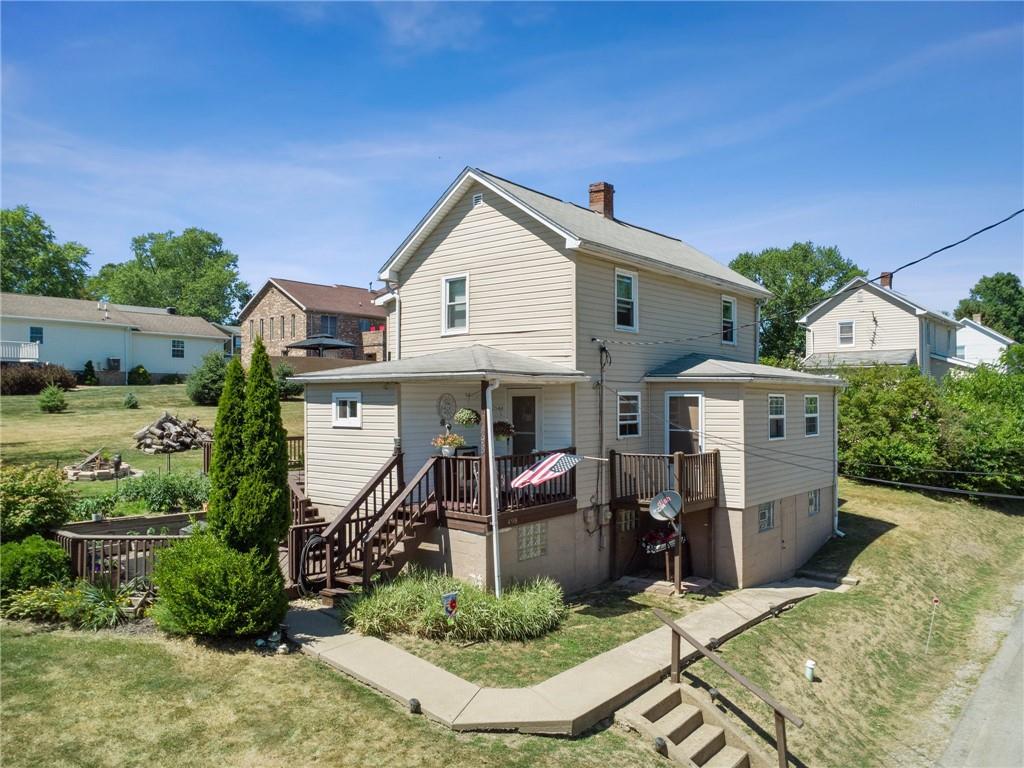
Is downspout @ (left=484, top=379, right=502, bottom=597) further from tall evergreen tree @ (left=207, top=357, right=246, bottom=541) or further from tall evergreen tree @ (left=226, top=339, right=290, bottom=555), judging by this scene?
tall evergreen tree @ (left=207, top=357, right=246, bottom=541)

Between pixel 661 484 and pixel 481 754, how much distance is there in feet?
29.9

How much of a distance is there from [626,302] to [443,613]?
9320mm

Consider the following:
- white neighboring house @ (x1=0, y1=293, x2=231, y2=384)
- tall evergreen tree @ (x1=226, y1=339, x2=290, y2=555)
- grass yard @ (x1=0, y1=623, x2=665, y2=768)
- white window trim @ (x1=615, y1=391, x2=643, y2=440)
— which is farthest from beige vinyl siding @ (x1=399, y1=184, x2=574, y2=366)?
white neighboring house @ (x1=0, y1=293, x2=231, y2=384)

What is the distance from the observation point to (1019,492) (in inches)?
1072

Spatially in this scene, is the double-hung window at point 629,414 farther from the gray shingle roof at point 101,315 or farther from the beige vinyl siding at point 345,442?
the gray shingle roof at point 101,315

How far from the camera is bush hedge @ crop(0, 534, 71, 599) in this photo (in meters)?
10.5

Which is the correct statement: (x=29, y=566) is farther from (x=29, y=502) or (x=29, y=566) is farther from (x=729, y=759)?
(x=729, y=759)

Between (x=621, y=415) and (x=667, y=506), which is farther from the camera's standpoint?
(x=621, y=415)

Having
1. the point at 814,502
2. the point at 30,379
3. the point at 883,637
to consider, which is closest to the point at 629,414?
the point at 814,502

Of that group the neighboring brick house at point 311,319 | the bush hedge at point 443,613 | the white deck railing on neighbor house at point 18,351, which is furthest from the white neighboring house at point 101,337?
the bush hedge at point 443,613

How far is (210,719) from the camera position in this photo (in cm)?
801

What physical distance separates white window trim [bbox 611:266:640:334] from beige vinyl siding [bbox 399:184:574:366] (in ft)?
5.28

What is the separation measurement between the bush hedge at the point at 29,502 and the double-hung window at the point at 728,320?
57.5ft

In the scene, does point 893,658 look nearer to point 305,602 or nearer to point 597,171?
point 305,602
